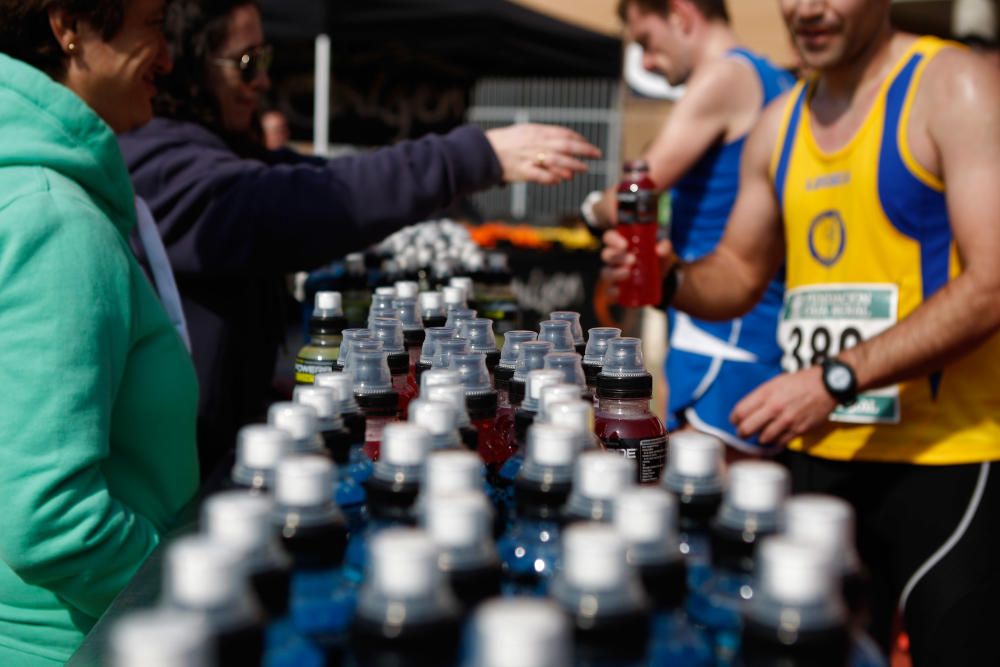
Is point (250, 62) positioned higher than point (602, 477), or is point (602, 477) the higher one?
point (250, 62)

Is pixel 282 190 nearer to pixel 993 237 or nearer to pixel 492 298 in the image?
pixel 492 298

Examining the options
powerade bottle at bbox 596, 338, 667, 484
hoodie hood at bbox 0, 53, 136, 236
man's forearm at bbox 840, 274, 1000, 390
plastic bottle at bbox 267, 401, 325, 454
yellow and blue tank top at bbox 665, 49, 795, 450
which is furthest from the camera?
yellow and blue tank top at bbox 665, 49, 795, 450

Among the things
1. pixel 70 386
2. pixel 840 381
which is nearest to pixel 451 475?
pixel 70 386

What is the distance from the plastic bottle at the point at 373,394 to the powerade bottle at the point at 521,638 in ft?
2.47

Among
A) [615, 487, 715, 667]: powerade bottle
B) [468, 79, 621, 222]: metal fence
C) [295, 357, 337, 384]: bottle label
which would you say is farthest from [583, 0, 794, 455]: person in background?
[468, 79, 621, 222]: metal fence

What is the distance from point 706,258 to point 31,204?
2.00m

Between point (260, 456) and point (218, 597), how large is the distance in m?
0.29

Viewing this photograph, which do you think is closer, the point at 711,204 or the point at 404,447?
the point at 404,447

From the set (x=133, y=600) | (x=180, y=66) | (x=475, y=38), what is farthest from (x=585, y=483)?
(x=475, y=38)

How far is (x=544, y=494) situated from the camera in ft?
3.30

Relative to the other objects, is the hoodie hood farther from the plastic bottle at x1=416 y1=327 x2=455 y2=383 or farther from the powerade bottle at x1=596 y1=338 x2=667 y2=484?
the powerade bottle at x1=596 y1=338 x2=667 y2=484

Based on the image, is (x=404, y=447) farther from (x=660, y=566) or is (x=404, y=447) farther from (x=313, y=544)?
(x=660, y=566)

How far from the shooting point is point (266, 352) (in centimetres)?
310

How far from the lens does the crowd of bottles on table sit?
737 millimetres
